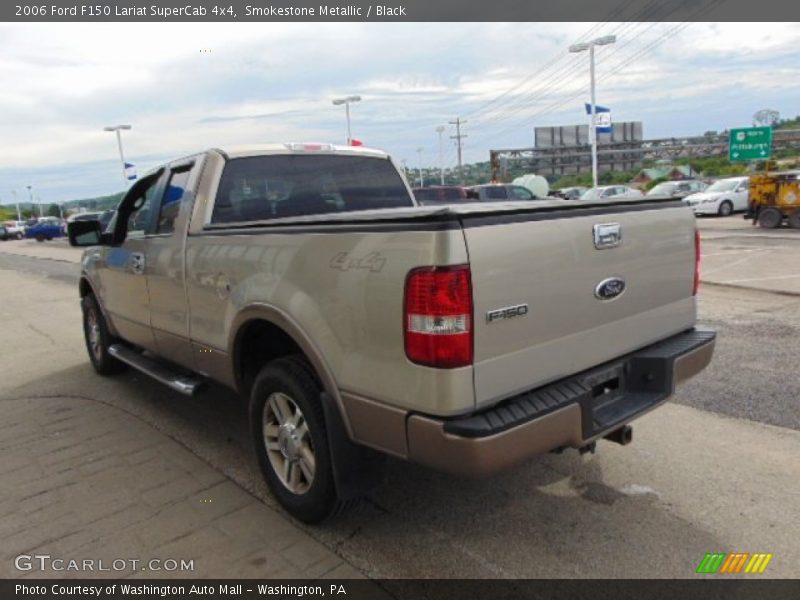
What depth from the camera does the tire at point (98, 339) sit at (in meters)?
5.90

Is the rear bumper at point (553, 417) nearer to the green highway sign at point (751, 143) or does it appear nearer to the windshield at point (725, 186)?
the windshield at point (725, 186)

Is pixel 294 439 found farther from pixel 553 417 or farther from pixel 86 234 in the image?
pixel 86 234

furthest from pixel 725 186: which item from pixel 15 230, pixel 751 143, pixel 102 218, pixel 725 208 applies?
pixel 15 230

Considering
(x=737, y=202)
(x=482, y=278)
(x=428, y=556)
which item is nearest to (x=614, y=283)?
(x=482, y=278)

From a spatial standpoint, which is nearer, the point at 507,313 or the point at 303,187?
the point at 507,313

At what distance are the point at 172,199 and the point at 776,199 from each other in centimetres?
2047

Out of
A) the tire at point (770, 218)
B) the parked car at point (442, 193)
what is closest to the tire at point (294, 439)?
the parked car at point (442, 193)

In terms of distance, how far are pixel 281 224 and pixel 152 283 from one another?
1801mm

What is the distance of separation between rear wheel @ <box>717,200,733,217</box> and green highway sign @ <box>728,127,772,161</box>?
6.93 metres

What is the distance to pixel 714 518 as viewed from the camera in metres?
3.11

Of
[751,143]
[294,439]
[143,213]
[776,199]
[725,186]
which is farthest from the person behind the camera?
[751,143]

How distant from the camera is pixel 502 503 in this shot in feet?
11.1

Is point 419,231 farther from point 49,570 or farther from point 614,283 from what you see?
point 49,570

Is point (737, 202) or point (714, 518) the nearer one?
point (714, 518)
